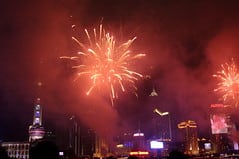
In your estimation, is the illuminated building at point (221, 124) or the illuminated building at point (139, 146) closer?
the illuminated building at point (139, 146)

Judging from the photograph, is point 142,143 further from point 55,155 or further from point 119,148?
point 55,155

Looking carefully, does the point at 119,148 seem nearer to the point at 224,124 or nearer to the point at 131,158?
the point at 224,124

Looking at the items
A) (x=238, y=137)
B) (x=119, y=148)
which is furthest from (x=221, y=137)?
(x=119, y=148)

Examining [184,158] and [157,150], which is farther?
[157,150]

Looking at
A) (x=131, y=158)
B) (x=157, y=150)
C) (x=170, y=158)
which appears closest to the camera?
(x=170, y=158)

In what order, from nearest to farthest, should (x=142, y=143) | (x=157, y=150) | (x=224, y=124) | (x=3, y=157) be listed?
(x=3, y=157) < (x=157, y=150) < (x=142, y=143) < (x=224, y=124)

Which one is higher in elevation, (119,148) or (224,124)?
(224,124)

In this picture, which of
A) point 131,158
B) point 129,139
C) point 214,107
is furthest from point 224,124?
point 131,158

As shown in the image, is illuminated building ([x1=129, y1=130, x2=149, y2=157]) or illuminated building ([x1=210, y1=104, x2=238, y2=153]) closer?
illuminated building ([x1=129, y1=130, x2=149, y2=157])

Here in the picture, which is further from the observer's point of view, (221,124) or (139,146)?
(221,124)
